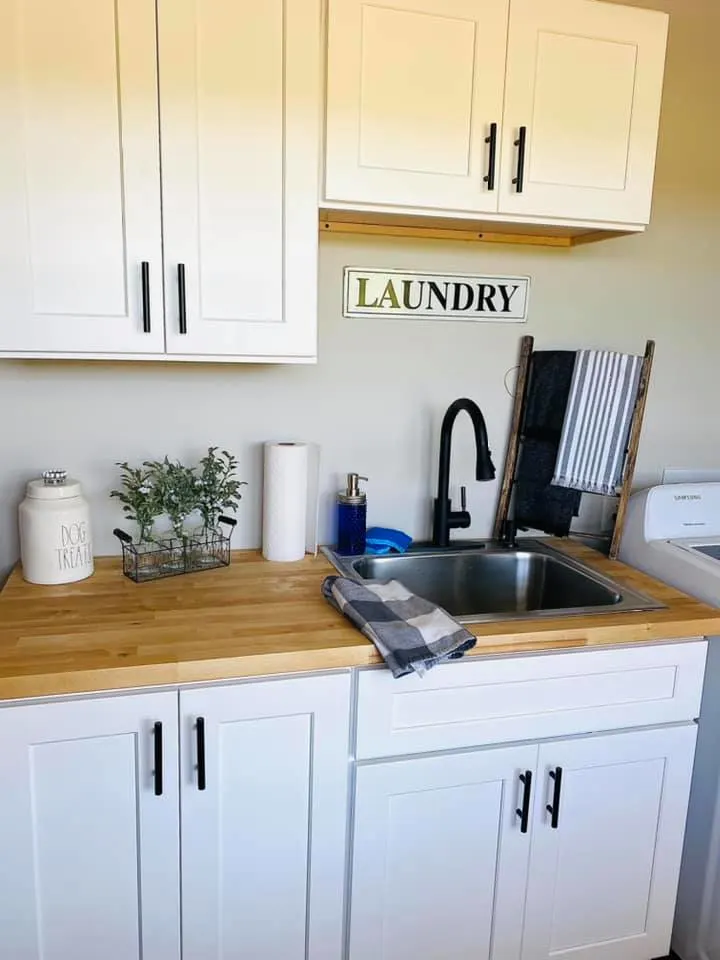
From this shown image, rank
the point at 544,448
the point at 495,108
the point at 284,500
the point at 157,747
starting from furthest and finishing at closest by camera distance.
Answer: the point at 544,448, the point at 284,500, the point at 495,108, the point at 157,747

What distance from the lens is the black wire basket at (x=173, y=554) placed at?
1773 mm

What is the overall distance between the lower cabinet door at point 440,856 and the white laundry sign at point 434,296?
1122 mm

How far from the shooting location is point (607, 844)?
1678 mm

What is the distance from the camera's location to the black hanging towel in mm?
2078

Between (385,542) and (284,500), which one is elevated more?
(284,500)

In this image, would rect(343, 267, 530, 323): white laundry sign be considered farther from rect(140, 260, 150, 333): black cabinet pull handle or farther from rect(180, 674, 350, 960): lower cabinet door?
rect(180, 674, 350, 960): lower cabinet door

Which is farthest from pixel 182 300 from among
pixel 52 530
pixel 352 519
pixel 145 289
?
pixel 352 519

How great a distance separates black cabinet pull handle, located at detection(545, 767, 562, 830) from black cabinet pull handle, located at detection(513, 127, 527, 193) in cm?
127

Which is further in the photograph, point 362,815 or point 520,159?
point 520,159

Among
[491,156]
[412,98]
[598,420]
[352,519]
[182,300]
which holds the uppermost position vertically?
[412,98]

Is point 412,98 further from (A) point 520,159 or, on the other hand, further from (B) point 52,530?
(B) point 52,530

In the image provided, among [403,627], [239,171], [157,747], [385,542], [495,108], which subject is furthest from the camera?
[385,542]

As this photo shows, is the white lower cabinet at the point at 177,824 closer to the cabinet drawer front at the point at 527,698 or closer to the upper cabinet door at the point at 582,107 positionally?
the cabinet drawer front at the point at 527,698

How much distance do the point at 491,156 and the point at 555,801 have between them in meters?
1.40
